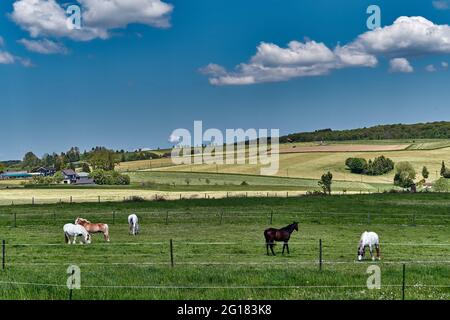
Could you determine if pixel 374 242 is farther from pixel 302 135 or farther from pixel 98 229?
pixel 302 135

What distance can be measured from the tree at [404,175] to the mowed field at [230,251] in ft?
104

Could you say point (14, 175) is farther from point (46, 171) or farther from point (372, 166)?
point (372, 166)

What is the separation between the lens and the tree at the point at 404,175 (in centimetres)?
9232

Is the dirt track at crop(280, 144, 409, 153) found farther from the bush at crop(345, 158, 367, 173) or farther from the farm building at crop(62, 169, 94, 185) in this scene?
the farm building at crop(62, 169, 94, 185)

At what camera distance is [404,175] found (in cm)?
10000

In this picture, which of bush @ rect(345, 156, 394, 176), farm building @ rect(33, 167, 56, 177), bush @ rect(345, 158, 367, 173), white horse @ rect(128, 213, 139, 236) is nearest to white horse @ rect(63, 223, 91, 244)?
white horse @ rect(128, 213, 139, 236)

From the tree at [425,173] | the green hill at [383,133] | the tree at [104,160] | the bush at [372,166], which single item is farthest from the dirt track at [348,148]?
the tree at [104,160]

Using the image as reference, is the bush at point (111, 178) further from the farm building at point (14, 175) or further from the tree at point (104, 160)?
the farm building at point (14, 175)

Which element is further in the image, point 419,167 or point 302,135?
point 302,135

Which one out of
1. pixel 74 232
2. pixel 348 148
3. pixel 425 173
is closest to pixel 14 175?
pixel 348 148

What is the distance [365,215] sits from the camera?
4694 centimetres

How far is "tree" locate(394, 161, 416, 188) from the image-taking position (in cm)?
9232
